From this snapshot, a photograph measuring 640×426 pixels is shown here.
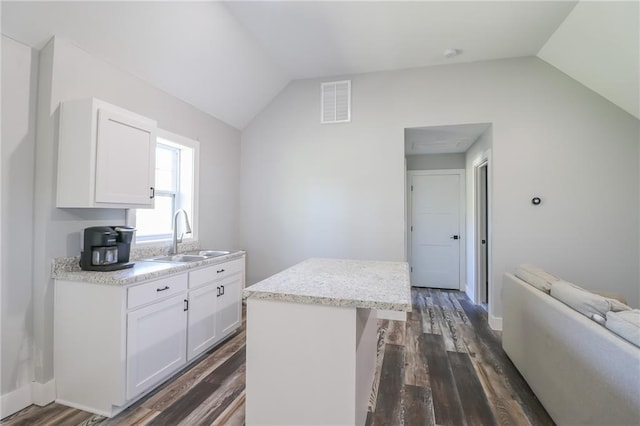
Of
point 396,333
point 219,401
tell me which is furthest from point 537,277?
point 219,401

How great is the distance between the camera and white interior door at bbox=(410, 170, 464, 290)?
501 cm

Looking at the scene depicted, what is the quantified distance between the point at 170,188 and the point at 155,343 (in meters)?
1.72

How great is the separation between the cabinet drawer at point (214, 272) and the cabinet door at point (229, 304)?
0.21 ft

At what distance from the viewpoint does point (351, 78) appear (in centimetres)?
378

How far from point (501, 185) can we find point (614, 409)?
2492 mm

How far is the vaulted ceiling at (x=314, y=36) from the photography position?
211 centimetres

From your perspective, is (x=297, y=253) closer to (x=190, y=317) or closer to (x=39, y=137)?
(x=190, y=317)

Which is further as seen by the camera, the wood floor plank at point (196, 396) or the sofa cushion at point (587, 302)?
the wood floor plank at point (196, 396)

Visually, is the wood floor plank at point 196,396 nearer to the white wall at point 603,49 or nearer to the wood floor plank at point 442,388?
the wood floor plank at point 442,388

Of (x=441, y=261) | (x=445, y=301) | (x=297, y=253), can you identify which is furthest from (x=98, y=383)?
(x=441, y=261)

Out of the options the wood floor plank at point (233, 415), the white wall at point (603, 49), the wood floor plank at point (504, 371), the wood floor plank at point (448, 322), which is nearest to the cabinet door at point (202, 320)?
the wood floor plank at point (233, 415)

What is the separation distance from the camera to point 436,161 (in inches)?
201

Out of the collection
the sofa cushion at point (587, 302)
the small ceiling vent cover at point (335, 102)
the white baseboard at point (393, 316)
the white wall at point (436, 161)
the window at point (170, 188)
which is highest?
the small ceiling vent cover at point (335, 102)

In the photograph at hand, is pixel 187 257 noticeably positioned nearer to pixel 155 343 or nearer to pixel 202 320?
pixel 202 320
